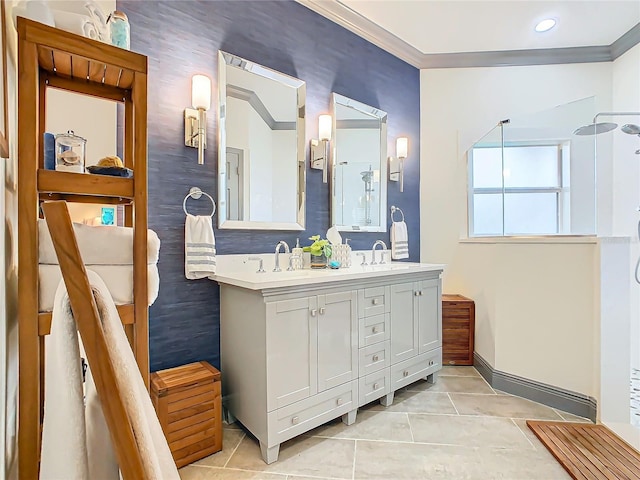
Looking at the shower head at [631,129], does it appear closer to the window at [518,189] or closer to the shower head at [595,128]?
the shower head at [595,128]

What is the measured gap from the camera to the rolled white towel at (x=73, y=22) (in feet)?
3.55

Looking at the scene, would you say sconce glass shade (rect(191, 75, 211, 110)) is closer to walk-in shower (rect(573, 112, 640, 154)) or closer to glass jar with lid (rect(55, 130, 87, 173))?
glass jar with lid (rect(55, 130, 87, 173))

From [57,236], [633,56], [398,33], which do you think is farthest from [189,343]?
[633,56]

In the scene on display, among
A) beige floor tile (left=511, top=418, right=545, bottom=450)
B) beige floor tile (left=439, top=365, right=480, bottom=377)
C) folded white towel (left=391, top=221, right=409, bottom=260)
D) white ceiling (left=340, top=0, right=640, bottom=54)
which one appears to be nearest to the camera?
beige floor tile (left=511, top=418, right=545, bottom=450)

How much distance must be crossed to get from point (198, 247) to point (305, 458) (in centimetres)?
126

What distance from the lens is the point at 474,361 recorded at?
120 inches

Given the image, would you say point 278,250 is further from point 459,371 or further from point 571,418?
point 571,418

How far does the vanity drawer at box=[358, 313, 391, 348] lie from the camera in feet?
6.98

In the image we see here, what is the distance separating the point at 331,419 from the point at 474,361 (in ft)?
5.58

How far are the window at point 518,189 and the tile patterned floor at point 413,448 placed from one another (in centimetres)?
150

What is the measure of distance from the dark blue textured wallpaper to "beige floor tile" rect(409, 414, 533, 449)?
1.32 metres

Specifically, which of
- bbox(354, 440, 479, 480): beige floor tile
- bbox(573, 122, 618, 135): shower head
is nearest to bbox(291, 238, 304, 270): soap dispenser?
bbox(354, 440, 479, 480): beige floor tile

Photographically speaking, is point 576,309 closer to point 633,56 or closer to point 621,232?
point 621,232

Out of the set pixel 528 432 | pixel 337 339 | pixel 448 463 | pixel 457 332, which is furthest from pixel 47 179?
pixel 457 332
